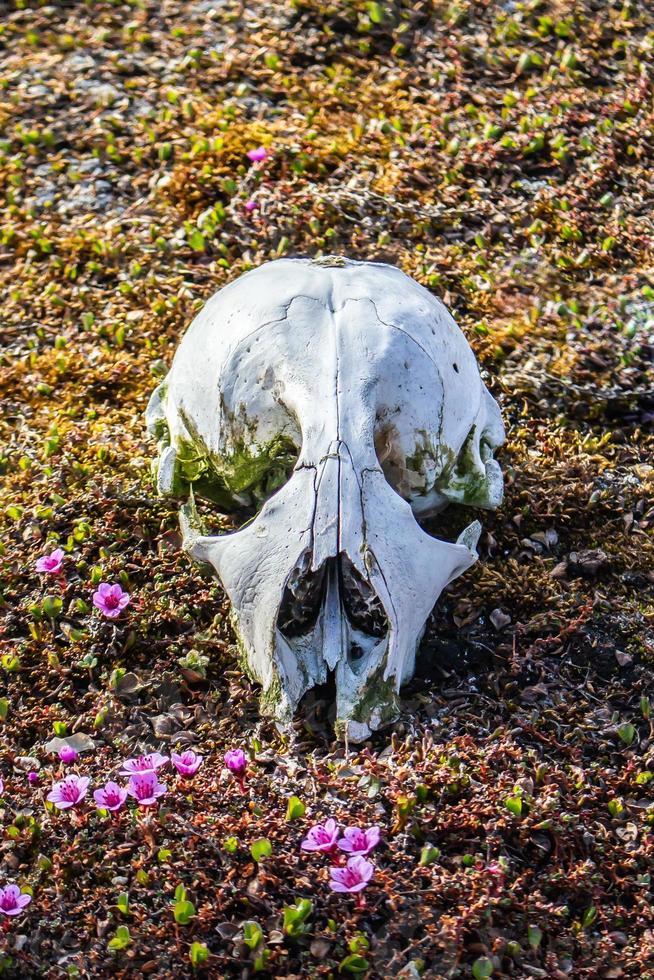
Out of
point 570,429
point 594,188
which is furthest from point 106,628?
point 594,188

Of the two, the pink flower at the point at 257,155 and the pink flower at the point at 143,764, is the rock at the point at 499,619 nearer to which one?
the pink flower at the point at 143,764

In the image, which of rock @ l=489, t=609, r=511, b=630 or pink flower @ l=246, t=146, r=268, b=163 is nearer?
rock @ l=489, t=609, r=511, b=630

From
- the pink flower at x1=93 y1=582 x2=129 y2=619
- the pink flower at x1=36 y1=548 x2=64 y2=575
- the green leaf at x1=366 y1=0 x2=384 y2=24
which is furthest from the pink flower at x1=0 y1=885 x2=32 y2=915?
the green leaf at x1=366 y1=0 x2=384 y2=24

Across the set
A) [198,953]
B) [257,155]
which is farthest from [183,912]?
[257,155]

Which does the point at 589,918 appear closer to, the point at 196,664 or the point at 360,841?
the point at 360,841

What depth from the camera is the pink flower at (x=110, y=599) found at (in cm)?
414

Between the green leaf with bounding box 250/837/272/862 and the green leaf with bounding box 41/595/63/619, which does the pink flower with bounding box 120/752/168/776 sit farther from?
the green leaf with bounding box 41/595/63/619

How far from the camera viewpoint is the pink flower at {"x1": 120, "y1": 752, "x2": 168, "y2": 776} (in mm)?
3534

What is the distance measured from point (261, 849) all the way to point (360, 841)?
0.28 m

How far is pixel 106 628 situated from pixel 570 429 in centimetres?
213

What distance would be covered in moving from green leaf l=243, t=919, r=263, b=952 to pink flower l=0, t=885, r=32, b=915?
62cm

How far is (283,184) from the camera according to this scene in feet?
19.8

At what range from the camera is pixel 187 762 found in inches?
140

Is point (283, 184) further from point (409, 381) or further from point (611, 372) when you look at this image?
point (409, 381)
